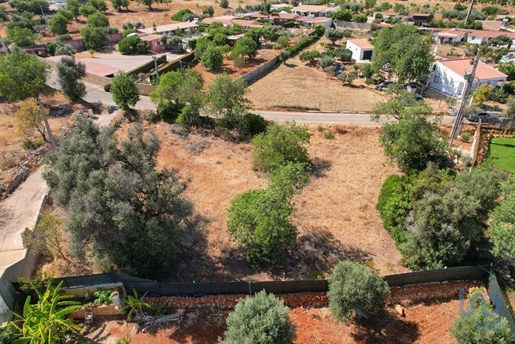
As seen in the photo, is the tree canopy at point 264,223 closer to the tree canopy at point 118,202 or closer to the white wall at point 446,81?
the tree canopy at point 118,202

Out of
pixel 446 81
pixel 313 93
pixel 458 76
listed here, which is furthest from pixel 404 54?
pixel 313 93

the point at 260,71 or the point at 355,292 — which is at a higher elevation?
the point at 260,71

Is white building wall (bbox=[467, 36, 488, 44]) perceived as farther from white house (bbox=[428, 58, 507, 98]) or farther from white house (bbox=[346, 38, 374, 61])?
white house (bbox=[428, 58, 507, 98])

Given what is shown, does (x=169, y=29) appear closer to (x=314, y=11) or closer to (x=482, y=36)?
(x=314, y=11)

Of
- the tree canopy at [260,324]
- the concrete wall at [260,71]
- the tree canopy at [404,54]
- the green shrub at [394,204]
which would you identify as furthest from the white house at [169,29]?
the tree canopy at [260,324]

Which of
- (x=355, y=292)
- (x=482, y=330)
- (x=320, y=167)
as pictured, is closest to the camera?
(x=482, y=330)

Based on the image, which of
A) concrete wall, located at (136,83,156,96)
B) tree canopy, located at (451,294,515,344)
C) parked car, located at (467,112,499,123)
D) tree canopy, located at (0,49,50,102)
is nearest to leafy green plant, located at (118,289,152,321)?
tree canopy, located at (451,294,515,344)

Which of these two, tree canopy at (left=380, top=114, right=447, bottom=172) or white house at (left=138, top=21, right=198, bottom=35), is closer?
tree canopy at (left=380, top=114, right=447, bottom=172)
